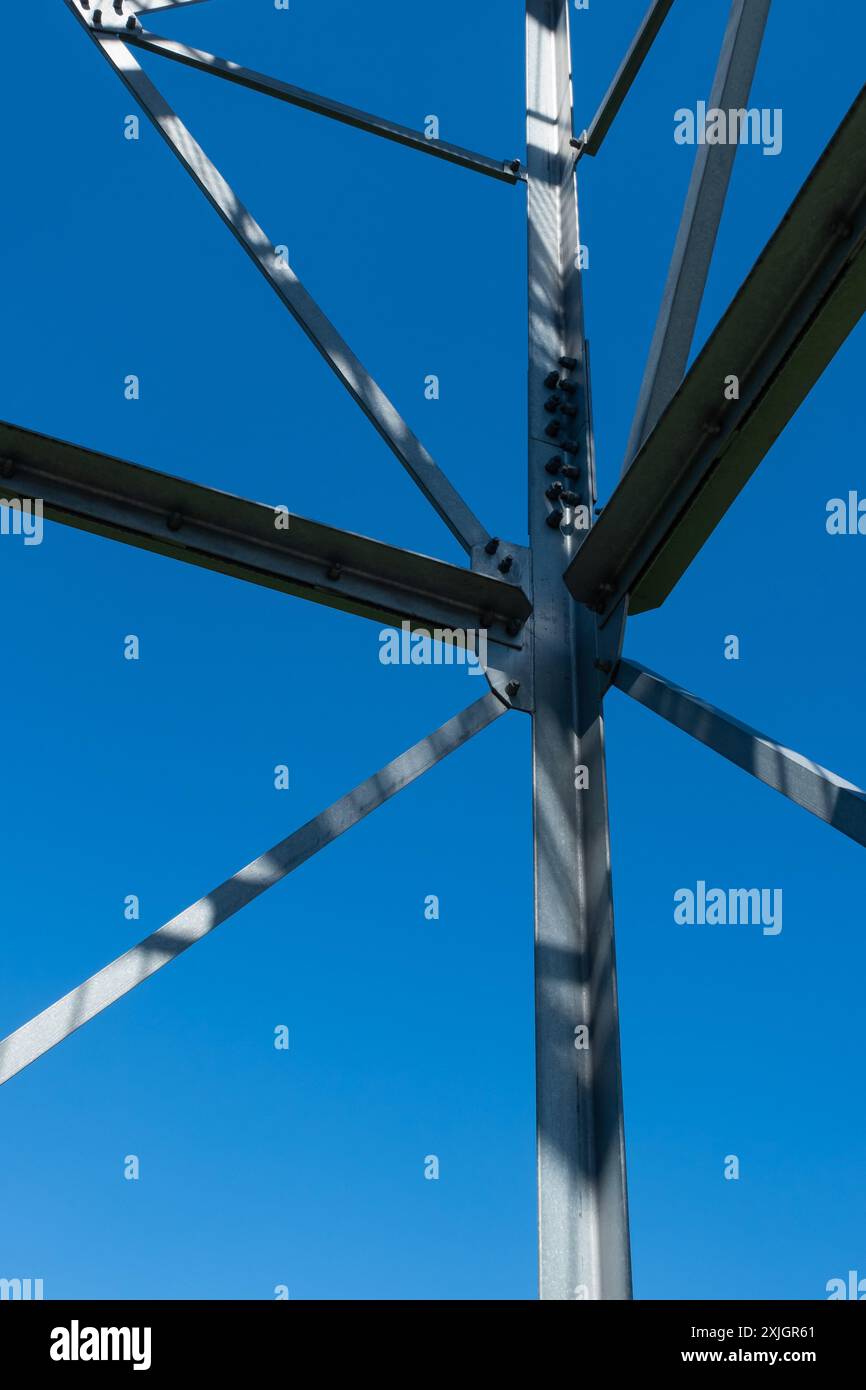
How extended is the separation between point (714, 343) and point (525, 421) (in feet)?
5.95

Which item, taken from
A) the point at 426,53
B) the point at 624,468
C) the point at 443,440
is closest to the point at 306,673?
the point at 443,440

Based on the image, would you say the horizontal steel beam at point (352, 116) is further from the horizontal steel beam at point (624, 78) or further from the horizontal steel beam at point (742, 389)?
the horizontal steel beam at point (742, 389)

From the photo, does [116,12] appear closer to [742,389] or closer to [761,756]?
[742,389]

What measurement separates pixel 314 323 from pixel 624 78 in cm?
208

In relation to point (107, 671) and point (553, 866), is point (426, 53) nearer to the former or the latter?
point (107, 671)

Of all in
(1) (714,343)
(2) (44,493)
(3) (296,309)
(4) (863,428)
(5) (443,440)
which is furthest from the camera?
(4) (863,428)

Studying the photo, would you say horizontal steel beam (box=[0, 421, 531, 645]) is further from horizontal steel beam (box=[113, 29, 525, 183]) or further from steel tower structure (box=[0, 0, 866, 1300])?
horizontal steel beam (box=[113, 29, 525, 183])

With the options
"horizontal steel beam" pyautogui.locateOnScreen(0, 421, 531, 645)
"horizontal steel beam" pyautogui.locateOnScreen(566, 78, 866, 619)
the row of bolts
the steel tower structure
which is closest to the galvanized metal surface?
the steel tower structure

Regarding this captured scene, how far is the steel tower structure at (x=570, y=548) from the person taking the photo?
15.1 feet

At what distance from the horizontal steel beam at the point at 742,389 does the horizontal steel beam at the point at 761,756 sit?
52cm

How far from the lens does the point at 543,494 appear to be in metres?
6.34

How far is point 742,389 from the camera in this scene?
500 centimetres

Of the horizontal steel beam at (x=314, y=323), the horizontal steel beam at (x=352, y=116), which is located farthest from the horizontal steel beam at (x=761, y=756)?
the horizontal steel beam at (x=352, y=116)

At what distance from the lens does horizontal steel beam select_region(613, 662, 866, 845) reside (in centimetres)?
405
